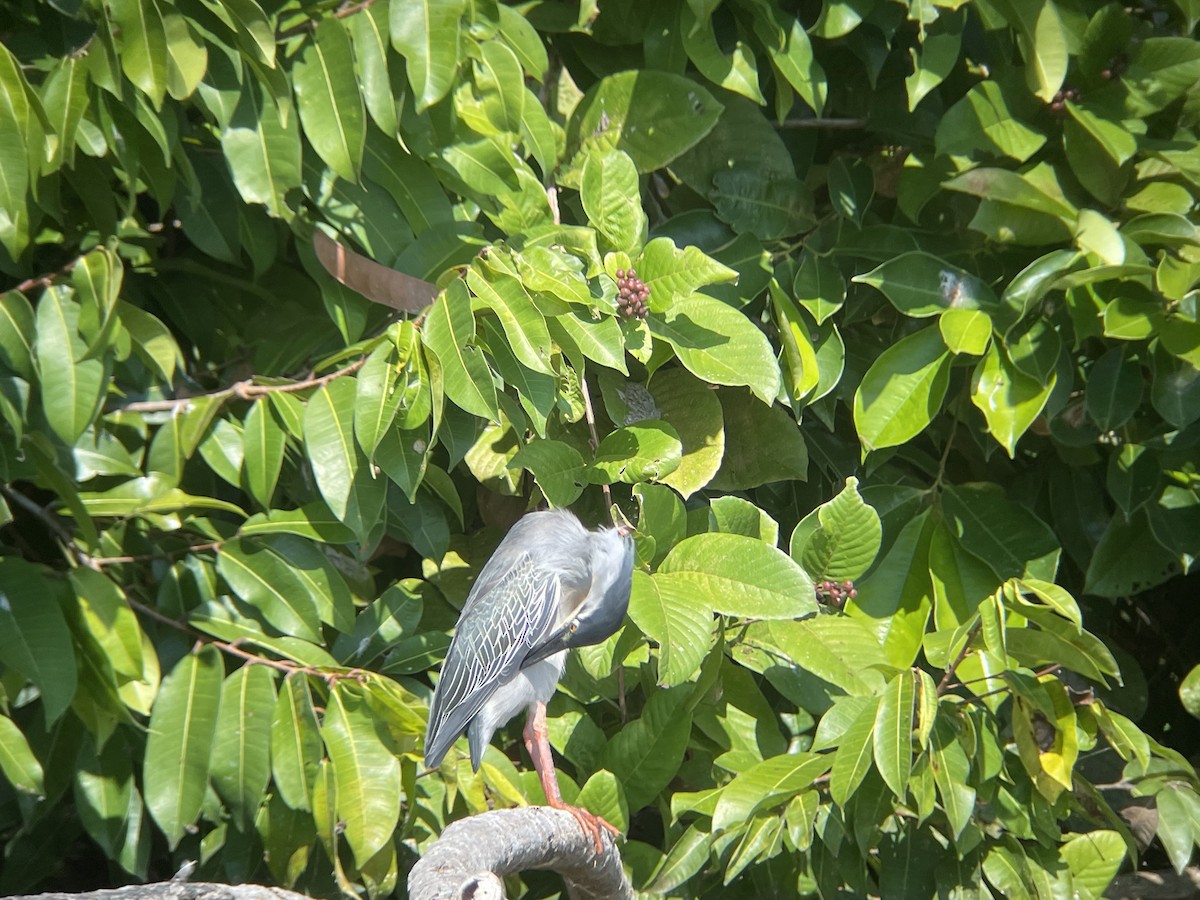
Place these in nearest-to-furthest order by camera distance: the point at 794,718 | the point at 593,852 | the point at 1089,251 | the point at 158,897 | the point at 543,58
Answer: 1. the point at 158,897
2. the point at 593,852
3. the point at 1089,251
4. the point at 543,58
5. the point at 794,718

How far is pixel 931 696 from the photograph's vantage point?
1873mm

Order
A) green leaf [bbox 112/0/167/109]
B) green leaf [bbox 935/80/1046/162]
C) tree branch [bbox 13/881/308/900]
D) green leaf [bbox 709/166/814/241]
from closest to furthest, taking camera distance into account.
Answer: tree branch [bbox 13/881/308/900] → green leaf [bbox 112/0/167/109] → green leaf [bbox 935/80/1046/162] → green leaf [bbox 709/166/814/241]

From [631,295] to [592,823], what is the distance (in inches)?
35.3

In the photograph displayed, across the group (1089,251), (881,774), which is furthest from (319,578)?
(1089,251)

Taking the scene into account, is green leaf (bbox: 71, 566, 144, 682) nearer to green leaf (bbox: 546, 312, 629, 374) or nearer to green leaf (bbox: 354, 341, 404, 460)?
green leaf (bbox: 354, 341, 404, 460)

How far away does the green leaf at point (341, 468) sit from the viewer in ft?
6.24

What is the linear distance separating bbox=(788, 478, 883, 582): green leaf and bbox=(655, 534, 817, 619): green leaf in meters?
0.16

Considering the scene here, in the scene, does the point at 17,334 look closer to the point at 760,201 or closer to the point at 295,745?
the point at 295,745

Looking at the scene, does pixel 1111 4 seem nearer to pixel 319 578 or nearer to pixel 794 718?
pixel 794 718

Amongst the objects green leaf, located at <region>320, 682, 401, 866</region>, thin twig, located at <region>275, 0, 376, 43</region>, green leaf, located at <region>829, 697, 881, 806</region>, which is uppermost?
thin twig, located at <region>275, 0, 376, 43</region>

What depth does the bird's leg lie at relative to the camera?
2014 millimetres

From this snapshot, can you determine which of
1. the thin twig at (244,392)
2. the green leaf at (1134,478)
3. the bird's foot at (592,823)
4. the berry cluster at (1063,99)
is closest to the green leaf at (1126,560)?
the green leaf at (1134,478)

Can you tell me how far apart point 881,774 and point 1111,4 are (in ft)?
4.72

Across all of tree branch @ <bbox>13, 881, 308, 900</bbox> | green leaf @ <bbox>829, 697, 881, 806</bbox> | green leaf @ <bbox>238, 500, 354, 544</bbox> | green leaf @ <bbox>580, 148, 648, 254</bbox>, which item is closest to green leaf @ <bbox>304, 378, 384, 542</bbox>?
green leaf @ <bbox>238, 500, 354, 544</bbox>
